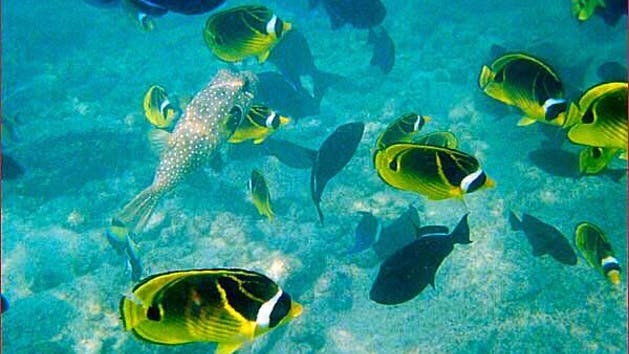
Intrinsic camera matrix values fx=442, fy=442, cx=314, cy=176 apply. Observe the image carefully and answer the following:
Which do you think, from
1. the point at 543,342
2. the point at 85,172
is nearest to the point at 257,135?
the point at 543,342

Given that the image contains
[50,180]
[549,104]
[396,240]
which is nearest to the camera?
[549,104]

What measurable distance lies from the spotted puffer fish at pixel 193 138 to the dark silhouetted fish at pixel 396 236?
2.25 metres

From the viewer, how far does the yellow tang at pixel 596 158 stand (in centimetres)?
289

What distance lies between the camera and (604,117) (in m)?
2.30

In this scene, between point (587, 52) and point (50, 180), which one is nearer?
point (50, 180)

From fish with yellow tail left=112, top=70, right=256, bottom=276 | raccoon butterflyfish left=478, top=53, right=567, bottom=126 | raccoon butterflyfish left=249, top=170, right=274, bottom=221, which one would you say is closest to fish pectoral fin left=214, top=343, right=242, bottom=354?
raccoon butterflyfish left=478, top=53, right=567, bottom=126

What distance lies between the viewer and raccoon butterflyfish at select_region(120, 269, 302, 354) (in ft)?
5.68

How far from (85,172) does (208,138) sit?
4769 millimetres

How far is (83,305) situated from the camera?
18.1 ft

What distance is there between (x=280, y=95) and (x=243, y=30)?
2.83 meters

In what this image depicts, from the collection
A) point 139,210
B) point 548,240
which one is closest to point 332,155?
point 548,240

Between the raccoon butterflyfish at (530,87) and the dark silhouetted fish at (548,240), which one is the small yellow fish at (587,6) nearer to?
the raccoon butterflyfish at (530,87)

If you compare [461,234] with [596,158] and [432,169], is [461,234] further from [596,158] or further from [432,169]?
[596,158]

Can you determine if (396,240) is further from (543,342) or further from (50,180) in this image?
(50,180)
